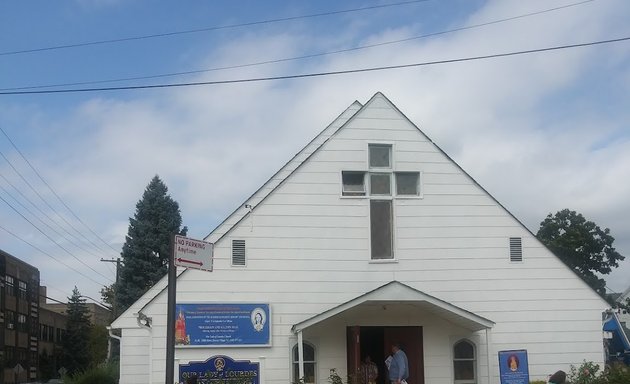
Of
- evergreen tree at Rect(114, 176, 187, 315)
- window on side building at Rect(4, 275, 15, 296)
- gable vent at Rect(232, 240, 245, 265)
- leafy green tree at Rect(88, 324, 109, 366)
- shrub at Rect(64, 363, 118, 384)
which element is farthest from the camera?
window on side building at Rect(4, 275, 15, 296)

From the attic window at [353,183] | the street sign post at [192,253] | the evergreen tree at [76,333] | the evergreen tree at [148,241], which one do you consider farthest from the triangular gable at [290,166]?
the evergreen tree at [76,333]

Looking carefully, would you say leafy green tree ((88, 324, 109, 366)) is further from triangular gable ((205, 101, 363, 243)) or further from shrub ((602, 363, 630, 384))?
shrub ((602, 363, 630, 384))

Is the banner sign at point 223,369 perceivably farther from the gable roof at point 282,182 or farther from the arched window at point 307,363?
the gable roof at point 282,182

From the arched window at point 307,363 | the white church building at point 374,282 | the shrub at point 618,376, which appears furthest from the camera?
the arched window at point 307,363

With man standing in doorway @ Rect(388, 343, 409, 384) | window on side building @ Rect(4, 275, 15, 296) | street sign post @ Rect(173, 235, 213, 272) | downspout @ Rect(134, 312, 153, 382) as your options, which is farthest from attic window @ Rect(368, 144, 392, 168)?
window on side building @ Rect(4, 275, 15, 296)

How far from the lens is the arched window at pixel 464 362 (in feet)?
69.6

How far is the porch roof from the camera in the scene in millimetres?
19594

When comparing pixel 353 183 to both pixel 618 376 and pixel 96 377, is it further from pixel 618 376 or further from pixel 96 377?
pixel 96 377

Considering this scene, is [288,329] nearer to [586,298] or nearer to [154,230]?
[586,298]

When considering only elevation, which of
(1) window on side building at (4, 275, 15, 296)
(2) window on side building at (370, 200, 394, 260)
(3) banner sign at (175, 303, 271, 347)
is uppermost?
(1) window on side building at (4, 275, 15, 296)

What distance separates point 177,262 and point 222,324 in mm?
11353

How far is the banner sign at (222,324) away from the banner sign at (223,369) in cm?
42

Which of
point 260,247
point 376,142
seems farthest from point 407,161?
point 260,247

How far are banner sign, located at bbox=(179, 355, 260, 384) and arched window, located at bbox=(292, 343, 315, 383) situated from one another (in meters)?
0.93
